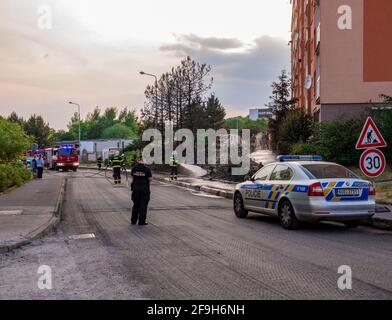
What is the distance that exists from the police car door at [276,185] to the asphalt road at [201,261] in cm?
52

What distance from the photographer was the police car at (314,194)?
10.9m

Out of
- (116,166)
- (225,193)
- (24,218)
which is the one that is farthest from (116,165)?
(24,218)

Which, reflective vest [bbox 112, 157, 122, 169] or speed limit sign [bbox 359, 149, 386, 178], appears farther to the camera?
reflective vest [bbox 112, 157, 122, 169]

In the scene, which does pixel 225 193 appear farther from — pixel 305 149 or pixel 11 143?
pixel 11 143

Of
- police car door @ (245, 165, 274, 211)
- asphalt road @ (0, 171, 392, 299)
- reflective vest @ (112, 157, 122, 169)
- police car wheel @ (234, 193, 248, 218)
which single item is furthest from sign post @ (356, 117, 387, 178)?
reflective vest @ (112, 157, 122, 169)

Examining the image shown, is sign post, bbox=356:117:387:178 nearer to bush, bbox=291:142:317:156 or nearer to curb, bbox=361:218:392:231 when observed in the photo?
curb, bbox=361:218:392:231

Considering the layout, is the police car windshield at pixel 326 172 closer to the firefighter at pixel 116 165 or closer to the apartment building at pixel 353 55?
the apartment building at pixel 353 55

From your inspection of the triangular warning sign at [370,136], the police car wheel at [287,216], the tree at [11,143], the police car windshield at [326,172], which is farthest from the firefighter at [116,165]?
the police car windshield at [326,172]

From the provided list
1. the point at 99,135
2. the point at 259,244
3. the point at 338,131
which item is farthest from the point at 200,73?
the point at 99,135

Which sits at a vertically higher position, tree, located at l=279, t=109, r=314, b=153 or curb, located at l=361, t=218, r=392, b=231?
tree, located at l=279, t=109, r=314, b=153

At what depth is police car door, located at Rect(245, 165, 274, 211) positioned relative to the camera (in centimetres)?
1289

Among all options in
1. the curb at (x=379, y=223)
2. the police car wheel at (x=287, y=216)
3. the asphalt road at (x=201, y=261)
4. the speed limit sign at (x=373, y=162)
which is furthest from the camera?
the speed limit sign at (x=373, y=162)

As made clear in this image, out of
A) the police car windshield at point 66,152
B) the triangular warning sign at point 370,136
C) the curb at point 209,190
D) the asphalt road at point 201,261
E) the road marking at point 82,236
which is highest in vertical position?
the triangular warning sign at point 370,136
